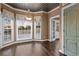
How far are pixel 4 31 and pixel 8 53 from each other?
0.48 metres

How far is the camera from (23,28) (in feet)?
8.86

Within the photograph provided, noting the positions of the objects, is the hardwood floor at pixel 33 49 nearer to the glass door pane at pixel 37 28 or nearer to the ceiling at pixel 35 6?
the glass door pane at pixel 37 28

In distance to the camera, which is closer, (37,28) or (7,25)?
(7,25)

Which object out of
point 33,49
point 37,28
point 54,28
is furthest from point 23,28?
point 54,28

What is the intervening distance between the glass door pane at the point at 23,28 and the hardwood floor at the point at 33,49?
166mm

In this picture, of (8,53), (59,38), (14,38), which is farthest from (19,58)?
(59,38)

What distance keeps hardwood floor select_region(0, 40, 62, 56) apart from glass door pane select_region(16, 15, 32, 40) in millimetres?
166

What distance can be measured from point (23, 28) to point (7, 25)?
1.16ft

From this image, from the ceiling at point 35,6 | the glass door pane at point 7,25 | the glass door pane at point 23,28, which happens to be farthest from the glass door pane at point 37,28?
the glass door pane at point 7,25

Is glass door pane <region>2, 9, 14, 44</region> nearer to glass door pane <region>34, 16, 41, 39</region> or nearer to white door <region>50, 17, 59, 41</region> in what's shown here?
glass door pane <region>34, 16, 41, 39</region>

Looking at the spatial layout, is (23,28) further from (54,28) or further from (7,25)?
(54,28)

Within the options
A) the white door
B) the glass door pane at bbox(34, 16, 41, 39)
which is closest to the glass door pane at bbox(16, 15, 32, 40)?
the glass door pane at bbox(34, 16, 41, 39)

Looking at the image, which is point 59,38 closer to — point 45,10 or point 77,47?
point 77,47

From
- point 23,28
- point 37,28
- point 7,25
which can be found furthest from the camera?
point 37,28
